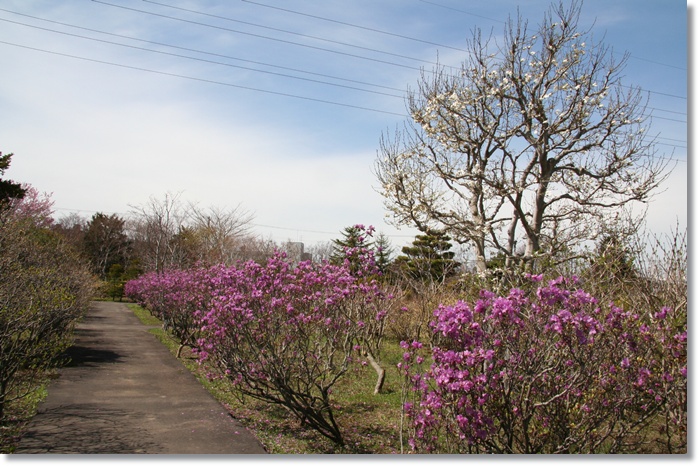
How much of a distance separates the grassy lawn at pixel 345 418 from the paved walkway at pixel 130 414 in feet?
0.64

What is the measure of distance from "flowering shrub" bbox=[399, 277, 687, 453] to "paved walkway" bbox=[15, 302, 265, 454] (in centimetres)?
178

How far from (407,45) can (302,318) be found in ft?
7.44

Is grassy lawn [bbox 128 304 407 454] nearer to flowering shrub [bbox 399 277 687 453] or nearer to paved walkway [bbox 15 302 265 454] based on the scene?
paved walkway [bbox 15 302 265 454]

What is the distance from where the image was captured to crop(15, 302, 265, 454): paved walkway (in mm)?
3900

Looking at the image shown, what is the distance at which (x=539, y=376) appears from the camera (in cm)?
276

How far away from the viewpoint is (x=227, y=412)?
199 inches

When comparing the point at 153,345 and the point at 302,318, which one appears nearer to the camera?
the point at 302,318

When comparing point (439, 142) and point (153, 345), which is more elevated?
point (439, 142)

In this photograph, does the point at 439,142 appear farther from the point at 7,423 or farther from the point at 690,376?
the point at 7,423

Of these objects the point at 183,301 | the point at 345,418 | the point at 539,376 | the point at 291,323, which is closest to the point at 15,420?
the point at 291,323

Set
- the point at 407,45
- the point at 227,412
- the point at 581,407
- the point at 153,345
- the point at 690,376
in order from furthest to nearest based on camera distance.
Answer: the point at 153,345
the point at 227,412
the point at 407,45
the point at 690,376
the point at 581,407

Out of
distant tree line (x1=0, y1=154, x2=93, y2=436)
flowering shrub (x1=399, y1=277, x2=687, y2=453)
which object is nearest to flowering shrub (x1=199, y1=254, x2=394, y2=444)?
flowering shrub (x1=399, y1=277, x2=687, y2=453)

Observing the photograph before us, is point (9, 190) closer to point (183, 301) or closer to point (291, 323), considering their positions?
point (183, 301)

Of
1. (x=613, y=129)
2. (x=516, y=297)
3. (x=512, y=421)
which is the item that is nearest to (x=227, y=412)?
(x=512, y=421)
